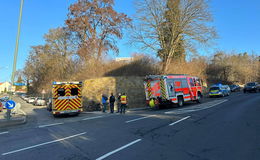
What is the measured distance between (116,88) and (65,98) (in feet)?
33.9

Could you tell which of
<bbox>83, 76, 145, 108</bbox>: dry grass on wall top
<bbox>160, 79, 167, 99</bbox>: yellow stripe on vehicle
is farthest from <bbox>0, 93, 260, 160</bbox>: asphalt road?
<bbox>83, 76, 145, 108</bbox>: dry grass on wall top

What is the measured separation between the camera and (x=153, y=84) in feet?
55.7

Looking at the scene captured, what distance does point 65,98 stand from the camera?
14773mm

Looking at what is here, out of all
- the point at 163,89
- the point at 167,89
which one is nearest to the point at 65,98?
the point at 163,89

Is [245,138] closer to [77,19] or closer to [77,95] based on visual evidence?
[77,95]

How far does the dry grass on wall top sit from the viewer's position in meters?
23.5

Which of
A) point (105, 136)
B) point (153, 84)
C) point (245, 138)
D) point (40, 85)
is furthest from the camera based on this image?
point (40, 85)

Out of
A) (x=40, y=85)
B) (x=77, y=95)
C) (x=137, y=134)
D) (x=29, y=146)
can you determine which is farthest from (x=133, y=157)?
(x=40, y=85)

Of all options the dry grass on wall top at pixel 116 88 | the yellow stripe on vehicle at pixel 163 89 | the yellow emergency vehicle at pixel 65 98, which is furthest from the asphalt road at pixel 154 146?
the dry grass on wall top at pixel 116 88

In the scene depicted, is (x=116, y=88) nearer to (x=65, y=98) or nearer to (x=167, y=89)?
(x=167, y=89)

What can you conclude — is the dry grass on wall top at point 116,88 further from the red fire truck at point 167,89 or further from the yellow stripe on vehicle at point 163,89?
the yellow stripe on vehicle at point 163,89

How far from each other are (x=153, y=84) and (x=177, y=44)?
1582 cm

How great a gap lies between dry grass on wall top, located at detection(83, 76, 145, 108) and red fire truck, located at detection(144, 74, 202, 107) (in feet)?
19.2

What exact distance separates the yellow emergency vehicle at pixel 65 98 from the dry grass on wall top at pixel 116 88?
7599 mm
